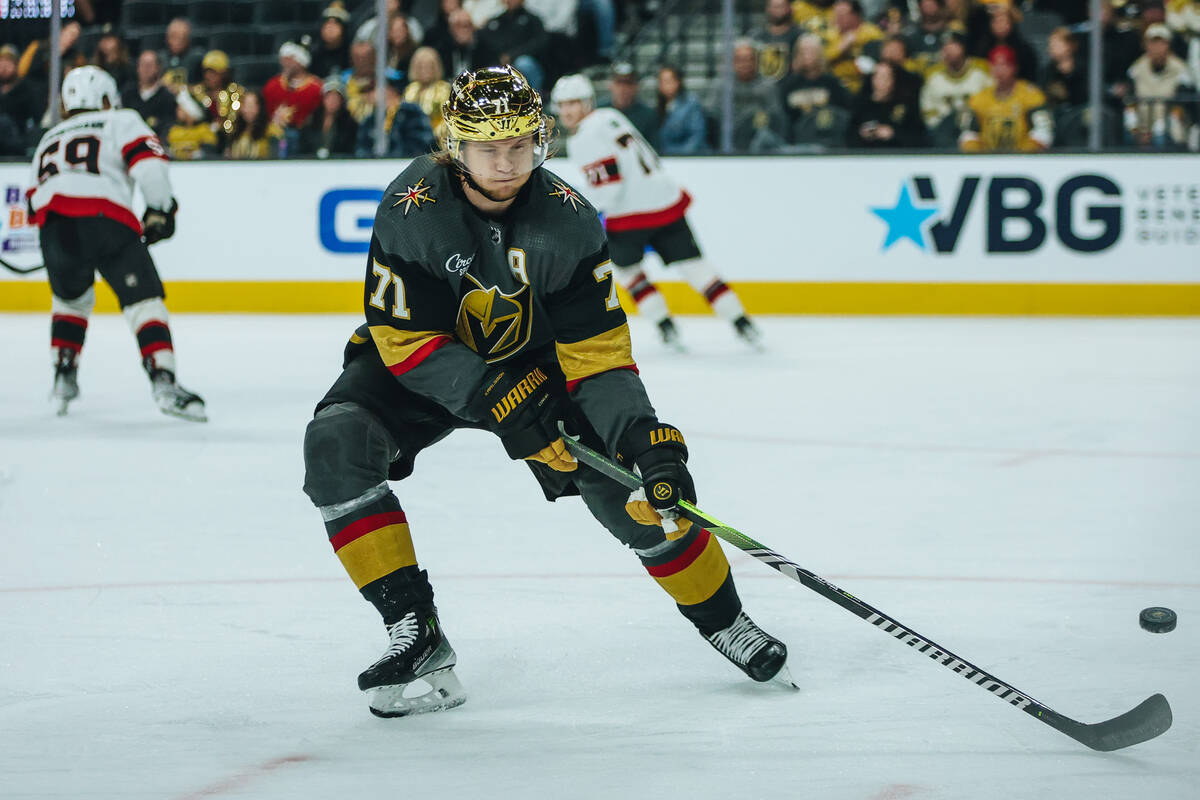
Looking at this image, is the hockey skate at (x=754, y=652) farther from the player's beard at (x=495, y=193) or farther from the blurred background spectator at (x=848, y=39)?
the blurred background spectator at (x=848, y=39)

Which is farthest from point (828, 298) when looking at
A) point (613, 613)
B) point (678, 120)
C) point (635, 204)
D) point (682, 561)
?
point (682, 561)

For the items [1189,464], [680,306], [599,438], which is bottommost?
[680,306]

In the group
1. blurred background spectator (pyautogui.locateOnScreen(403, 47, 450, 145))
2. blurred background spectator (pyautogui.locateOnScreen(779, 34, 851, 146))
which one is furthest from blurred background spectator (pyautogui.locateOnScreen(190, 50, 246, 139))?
blurred background spectator (pyautogui.locateOnScreen(779, 34, 851, 146))

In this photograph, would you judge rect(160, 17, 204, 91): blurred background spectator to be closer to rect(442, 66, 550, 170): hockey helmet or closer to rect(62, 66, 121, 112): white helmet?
rect(62, 66, 121, 112): white helmet

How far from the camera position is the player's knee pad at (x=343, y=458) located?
85.1 inches

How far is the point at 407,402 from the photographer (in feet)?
7.62

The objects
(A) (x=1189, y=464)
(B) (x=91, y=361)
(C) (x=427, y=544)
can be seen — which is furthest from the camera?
(B) (x=91, y=361)

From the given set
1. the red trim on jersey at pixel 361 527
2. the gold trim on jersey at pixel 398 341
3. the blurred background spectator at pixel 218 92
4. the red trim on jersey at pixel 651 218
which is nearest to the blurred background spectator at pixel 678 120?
the red trim on jersey at pixel 651 218

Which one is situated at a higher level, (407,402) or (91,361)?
(407,402)

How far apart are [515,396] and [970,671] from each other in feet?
2.34

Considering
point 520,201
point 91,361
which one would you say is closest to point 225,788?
point 520,201

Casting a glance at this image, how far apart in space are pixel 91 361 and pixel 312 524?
3.61m

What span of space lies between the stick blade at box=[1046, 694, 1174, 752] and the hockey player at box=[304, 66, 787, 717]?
1.45ft

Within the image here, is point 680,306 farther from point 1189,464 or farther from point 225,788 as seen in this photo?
point 225,788
